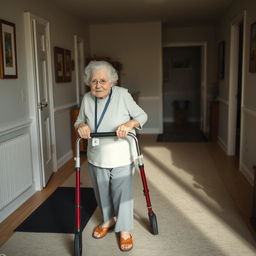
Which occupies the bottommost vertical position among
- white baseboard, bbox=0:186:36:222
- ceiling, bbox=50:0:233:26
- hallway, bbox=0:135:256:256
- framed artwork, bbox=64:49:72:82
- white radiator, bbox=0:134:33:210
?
hallway, bbox=0:135:256:256

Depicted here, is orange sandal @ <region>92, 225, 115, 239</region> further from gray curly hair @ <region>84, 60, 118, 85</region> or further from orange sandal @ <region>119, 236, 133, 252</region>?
gray curly hair @ <region>84, 60, 118, 85</region>

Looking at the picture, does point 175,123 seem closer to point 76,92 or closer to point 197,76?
point 197,76

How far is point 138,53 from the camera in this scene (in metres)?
7.19

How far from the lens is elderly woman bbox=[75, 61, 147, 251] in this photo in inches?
92.1

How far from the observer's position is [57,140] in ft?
16.0

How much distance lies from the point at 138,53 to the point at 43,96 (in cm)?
347

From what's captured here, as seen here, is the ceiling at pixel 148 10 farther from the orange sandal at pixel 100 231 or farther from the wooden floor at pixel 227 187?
the orange sandal at pixel 100 231

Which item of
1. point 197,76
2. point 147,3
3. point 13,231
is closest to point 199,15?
point 147,3

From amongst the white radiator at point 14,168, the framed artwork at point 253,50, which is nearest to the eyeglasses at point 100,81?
the white radiator at point 14,168

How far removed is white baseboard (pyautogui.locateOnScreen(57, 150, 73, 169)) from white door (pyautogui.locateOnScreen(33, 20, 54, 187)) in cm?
35

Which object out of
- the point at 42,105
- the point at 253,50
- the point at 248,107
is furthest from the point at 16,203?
the point at 253,50

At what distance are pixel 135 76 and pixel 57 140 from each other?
9.84 ft

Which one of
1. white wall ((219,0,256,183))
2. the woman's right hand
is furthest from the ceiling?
the woman's right hand

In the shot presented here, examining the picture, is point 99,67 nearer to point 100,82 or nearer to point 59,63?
point 100,82
